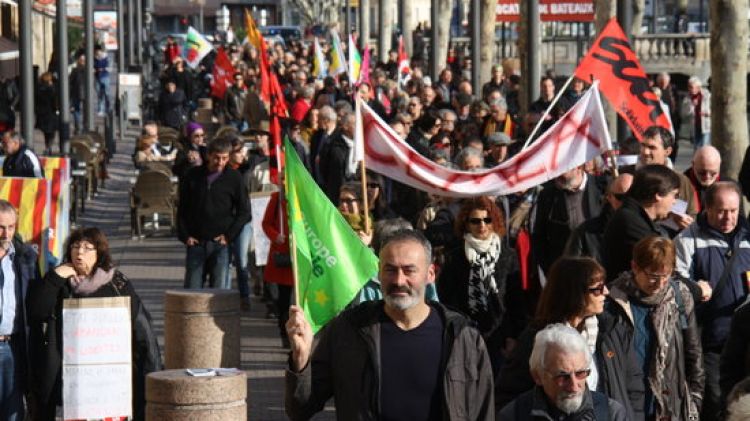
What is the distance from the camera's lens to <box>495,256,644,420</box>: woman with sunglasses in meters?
7.73

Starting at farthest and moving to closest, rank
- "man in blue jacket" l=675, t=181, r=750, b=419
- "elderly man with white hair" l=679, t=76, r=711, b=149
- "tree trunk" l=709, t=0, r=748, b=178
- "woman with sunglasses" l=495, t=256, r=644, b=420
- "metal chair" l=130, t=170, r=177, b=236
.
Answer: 1. "elderly man with white hair" l=679, t=76, r=711, b=149
2. "metal chair" l=130, t=170, r=177, b=236
3. "tree trunk" l=709, t=0, r=748, b=178
4. "man in blue jacket" l=675, t=181, r=750, b=419
5. "woman with sunglasses" l=495, t=256, r=644, b=420

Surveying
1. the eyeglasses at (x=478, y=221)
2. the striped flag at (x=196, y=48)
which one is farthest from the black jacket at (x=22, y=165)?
the striped flag at (x=196, y=48)

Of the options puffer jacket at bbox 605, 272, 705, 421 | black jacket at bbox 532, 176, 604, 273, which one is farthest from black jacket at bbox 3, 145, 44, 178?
puffer jacket at bbox 605, 272, 705, 421

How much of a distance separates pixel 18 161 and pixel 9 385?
26.8ft

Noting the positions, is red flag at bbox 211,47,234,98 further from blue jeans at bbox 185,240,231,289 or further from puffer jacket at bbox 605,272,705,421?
puffer jacket at bbox 605,272,705,421

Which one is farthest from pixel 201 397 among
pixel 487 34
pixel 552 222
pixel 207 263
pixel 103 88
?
pixel 103 88

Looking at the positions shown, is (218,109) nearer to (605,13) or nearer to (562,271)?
A: (605,13)

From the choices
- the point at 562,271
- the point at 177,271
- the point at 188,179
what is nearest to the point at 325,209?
the point at 562,271

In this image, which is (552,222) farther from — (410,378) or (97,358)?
(410,378)

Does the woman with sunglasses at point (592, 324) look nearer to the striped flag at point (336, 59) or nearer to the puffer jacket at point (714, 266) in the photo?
the puffer jacket at point (714, 266)

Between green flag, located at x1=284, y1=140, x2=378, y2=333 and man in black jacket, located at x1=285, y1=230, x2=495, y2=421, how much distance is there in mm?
1393

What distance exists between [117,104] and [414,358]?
126ft

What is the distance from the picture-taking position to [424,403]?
273 inches

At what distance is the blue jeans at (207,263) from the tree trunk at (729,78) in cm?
693
